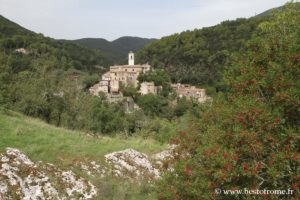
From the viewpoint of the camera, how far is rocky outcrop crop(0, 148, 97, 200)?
7.99 m

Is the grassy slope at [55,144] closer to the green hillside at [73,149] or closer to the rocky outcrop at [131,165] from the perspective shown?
the green hillside at [73,149]

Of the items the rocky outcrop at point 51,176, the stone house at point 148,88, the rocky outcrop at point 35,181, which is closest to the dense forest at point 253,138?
the rocky outcrop at point 51,176

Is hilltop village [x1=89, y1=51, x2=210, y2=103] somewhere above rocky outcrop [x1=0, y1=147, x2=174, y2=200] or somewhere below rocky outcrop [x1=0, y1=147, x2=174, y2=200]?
below

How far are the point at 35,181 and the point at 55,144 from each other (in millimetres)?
2576

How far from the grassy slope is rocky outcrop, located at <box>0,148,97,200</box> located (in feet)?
1.90

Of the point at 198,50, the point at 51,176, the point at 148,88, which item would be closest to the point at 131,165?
the point at 51,176

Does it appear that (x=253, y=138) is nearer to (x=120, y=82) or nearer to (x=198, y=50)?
(x=120, y=82)

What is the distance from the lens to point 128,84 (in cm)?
9650

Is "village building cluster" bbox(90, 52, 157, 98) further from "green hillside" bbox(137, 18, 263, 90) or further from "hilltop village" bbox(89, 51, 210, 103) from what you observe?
"green hillside" bbox(137, 18, 263, 90)

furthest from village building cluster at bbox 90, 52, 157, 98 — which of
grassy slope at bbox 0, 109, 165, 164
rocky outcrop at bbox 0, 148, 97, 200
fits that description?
rocky outcrop at bbox 0, 148, 97, 200

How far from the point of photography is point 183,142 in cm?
687

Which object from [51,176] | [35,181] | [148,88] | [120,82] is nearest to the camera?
[35,181]

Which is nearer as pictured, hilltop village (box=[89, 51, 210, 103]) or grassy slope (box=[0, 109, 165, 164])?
grassy slope (box=[0, 109, 165, 164])

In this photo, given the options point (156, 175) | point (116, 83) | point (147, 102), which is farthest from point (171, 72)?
point (156, 175)
